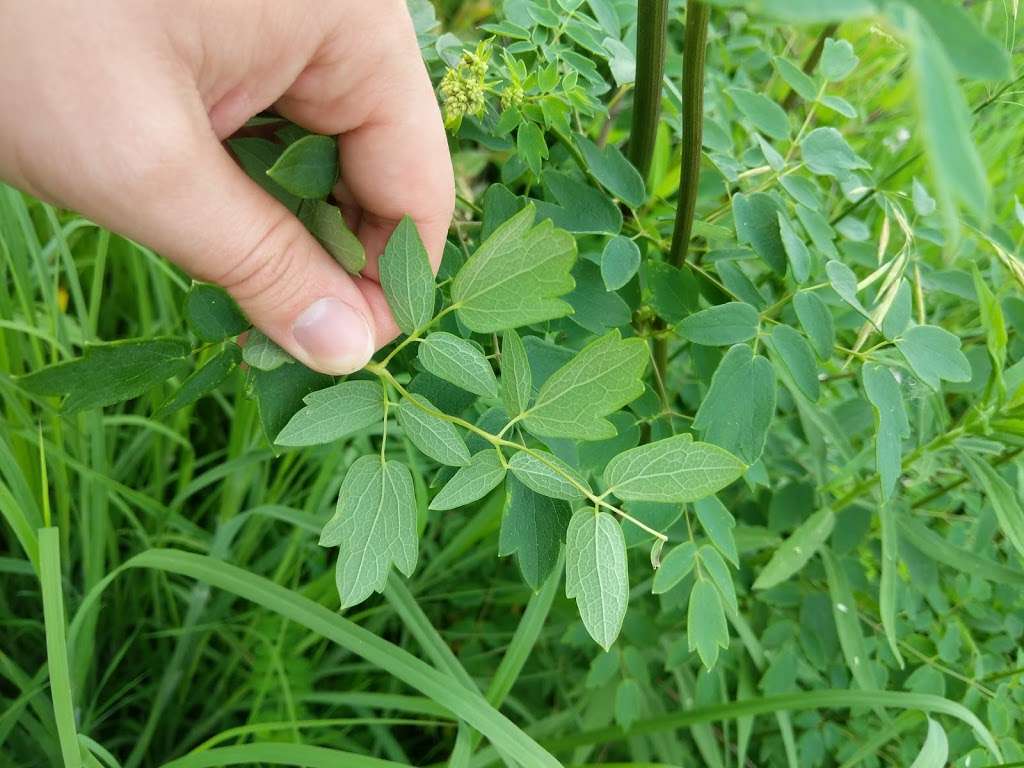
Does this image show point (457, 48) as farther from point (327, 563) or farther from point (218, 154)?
point (327, 563)

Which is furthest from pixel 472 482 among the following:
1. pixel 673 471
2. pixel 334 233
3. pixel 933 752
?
pixel 933 752

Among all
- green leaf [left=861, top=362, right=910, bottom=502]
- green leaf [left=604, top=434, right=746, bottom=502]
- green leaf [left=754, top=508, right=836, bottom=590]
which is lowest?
green leaf [left=754, top=508, right=836, bottom=590]

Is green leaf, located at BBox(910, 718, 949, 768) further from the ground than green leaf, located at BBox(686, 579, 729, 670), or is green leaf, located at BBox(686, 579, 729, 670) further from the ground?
green leaf, located at BBox(686, 579, 729, 670)

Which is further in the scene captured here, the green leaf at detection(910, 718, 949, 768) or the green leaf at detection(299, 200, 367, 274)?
the green leaf at detection(910, 718, 949, 768)

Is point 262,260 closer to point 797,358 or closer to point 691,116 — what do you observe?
point 691,116

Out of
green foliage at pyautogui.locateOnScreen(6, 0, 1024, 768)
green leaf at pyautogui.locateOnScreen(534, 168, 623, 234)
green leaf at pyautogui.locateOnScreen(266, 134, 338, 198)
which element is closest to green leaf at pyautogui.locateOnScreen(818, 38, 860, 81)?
green foliage at pyautogui.locateOnScreen(6, 0, 1024, 768)

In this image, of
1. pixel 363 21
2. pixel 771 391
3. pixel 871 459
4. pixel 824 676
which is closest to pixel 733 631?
pixel 824 676

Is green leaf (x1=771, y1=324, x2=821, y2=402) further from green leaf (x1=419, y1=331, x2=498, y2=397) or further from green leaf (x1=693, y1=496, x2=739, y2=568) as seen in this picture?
green leaf (x1=419, y1=331, x2=498, y2=397)

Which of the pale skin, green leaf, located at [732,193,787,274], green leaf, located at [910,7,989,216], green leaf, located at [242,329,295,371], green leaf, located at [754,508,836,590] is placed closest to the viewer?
green leaf, located at [910,7,989,216]
